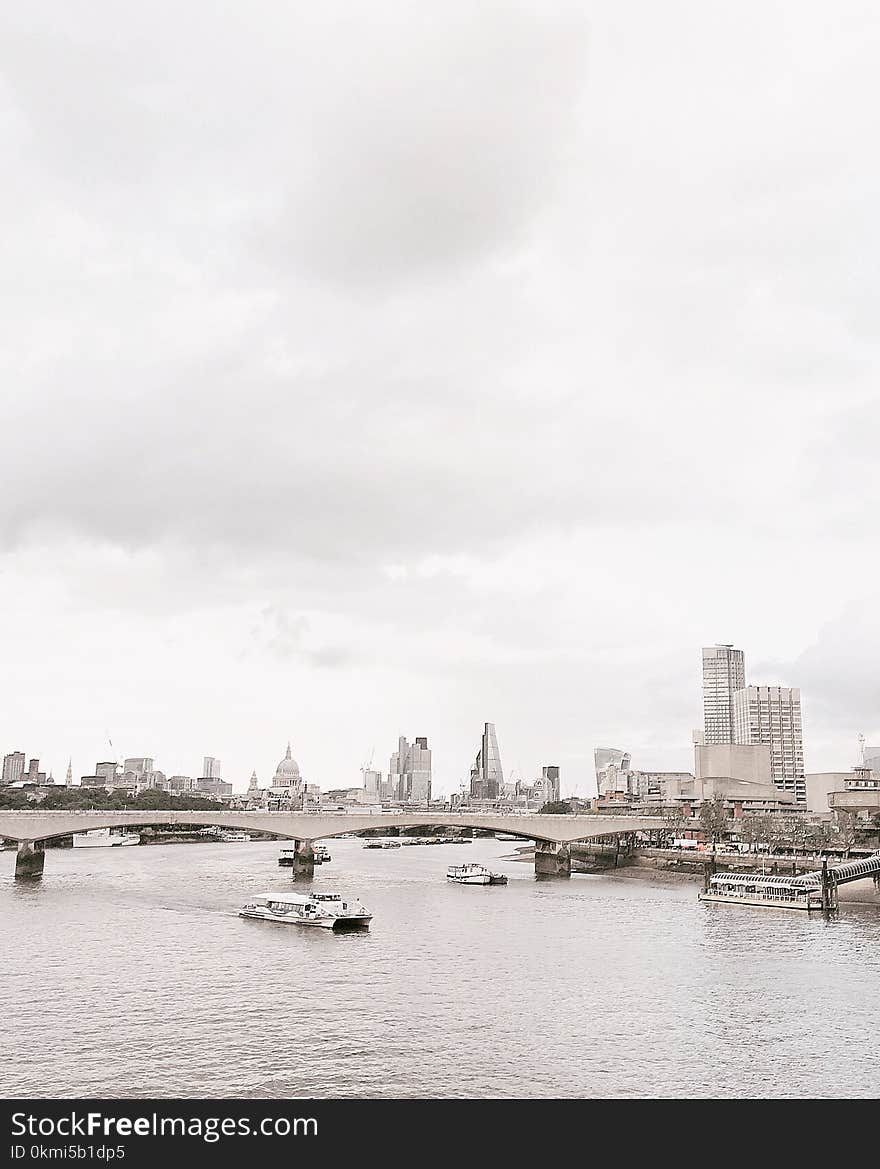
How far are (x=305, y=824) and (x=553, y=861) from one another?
30.8 metres

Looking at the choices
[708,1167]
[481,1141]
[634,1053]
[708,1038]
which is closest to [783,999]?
[708,1038]

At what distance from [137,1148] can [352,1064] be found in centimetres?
1149

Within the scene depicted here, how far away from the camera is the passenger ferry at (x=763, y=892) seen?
287 ft

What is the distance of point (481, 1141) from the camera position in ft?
104

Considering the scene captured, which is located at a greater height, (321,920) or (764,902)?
(321,920)

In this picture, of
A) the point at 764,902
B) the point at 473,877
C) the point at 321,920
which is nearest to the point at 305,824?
the point at 473,877

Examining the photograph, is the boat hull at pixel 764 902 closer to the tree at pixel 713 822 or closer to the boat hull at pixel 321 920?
the boat hull at pixel 321 920

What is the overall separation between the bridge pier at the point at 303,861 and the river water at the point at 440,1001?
25430 mm

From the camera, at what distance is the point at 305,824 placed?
119000mm

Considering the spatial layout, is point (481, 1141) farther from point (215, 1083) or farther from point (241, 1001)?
point (241, 1001)

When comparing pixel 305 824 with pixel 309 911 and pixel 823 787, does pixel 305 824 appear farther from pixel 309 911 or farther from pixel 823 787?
pixel 823 787

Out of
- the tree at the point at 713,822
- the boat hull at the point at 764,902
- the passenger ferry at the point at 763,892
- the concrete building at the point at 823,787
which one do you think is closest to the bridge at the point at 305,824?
the tree at the point at 713,822

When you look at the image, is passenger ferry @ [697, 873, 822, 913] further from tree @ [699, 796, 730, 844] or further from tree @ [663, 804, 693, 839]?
tree @ [663, 804, 693, 839]

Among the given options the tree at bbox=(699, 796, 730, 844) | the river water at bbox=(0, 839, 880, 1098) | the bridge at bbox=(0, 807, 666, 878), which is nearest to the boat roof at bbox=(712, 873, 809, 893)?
the river water at bbox=(0, 839, 880, 1098)
